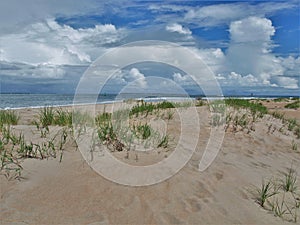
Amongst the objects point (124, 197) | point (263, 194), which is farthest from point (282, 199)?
point (124, 197)

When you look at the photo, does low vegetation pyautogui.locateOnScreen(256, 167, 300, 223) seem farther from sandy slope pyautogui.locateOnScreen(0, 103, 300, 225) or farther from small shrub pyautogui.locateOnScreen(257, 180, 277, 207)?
sandy slope pyautogui.locateOnScreen(0, 103, 300, 225)

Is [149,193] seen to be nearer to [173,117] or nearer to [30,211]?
[30,211]

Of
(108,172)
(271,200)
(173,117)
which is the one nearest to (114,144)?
(108,172)

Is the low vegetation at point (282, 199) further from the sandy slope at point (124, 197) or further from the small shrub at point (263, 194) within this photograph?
the sandy slope at point (124, 197)

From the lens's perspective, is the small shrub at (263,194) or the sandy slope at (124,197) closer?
the sandy slope at (124,197)

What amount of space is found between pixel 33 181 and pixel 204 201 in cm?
215

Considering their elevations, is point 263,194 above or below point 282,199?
above

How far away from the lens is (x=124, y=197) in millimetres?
3480

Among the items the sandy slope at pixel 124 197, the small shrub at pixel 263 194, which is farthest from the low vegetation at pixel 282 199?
the sandy slope at pixel 124 197

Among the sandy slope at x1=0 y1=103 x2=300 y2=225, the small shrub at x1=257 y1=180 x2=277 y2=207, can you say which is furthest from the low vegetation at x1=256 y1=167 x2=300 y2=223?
the sandy slope at x1=0 y1=103 x2=300 y2=225

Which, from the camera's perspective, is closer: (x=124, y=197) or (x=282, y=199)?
(x=124, y=197)

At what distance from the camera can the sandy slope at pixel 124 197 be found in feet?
10.2

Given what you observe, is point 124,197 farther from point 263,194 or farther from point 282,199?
point 282,199

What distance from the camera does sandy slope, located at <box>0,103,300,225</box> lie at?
3096mm
